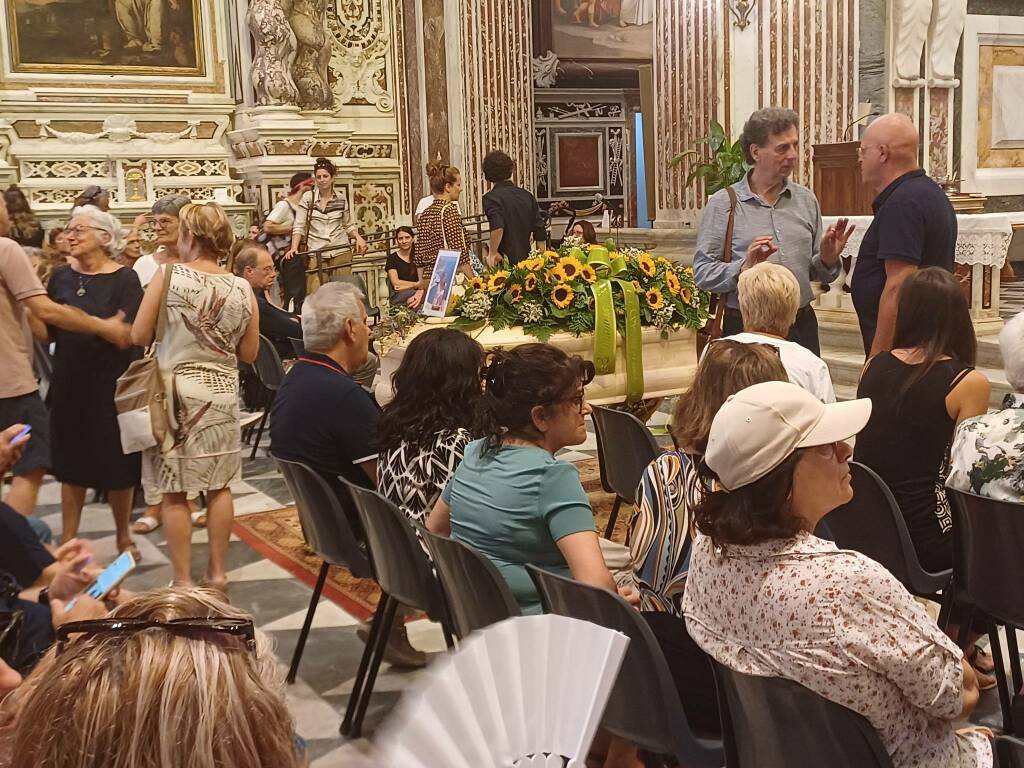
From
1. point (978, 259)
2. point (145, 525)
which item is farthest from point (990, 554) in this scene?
point (978, 259)

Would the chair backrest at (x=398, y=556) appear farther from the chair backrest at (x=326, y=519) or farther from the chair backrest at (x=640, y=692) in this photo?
the chair backrest at (x=640, y=692)

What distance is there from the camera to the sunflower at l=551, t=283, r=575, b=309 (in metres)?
5.58

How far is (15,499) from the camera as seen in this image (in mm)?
4789

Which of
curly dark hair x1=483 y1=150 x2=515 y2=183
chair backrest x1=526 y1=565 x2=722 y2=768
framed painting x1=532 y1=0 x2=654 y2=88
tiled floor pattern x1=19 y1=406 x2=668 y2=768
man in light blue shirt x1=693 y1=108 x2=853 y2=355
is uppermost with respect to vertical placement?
framed painting x1=532 y1=0 x2=654 y2=88

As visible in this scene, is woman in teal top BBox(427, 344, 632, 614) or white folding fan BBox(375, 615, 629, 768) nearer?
white folding fan BBox(375, 615, 629, 768)

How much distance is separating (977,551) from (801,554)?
1.15m

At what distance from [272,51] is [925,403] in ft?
33.2

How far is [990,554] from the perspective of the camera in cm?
293

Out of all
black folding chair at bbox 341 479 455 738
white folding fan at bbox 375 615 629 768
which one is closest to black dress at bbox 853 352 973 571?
black folding chair at bbox 341 479 455 738

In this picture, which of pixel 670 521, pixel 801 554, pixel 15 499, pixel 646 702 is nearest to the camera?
pixel 801 554

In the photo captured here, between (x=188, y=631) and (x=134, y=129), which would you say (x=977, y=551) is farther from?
(x=134, y=129)

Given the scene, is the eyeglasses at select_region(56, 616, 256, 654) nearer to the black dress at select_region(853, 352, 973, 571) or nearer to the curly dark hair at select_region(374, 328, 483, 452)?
the curly dark hair at select_region(374, 328, 483, 452)

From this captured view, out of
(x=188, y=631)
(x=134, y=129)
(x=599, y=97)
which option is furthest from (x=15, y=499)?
(x=599, y=97)

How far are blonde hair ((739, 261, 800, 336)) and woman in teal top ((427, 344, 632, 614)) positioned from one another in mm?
952
